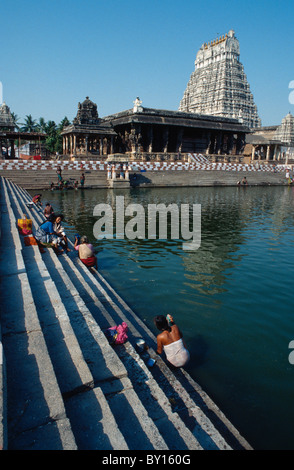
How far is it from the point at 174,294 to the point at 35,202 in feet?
38.5

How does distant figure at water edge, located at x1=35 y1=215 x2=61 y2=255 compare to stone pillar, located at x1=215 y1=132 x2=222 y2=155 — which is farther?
stone pillar, located at x1=215 y1=132 x2=222 y2=155

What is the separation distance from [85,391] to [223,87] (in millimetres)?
58194

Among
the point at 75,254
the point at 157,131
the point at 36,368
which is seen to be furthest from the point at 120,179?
the point at 36,368

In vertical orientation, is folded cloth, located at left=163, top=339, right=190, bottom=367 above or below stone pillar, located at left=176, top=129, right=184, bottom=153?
below

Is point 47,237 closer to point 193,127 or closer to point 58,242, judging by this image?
point 58,242

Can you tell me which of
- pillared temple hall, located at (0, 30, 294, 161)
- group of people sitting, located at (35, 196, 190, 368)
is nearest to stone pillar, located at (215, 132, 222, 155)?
pillared temple hall, located at (0, 30, 294, 161)

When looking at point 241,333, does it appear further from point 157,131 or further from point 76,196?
point 157,131

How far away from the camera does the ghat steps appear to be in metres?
2.46

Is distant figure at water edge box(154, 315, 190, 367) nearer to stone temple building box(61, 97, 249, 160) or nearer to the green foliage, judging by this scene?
stone temple building box(61, 97, 249, 160)

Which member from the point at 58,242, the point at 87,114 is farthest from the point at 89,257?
the point at 87,114

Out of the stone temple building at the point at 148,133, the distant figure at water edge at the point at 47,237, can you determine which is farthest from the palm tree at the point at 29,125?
the distant figure at water edge at the point at 47,237

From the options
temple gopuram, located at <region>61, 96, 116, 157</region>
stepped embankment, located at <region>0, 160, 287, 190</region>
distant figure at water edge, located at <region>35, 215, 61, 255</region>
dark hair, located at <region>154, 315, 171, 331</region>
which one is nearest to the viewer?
dark hair, located at <region>154, 315, 171, 331</region>

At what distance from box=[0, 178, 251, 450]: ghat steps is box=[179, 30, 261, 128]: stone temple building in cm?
5379

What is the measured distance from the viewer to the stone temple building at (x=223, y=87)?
171 ft
